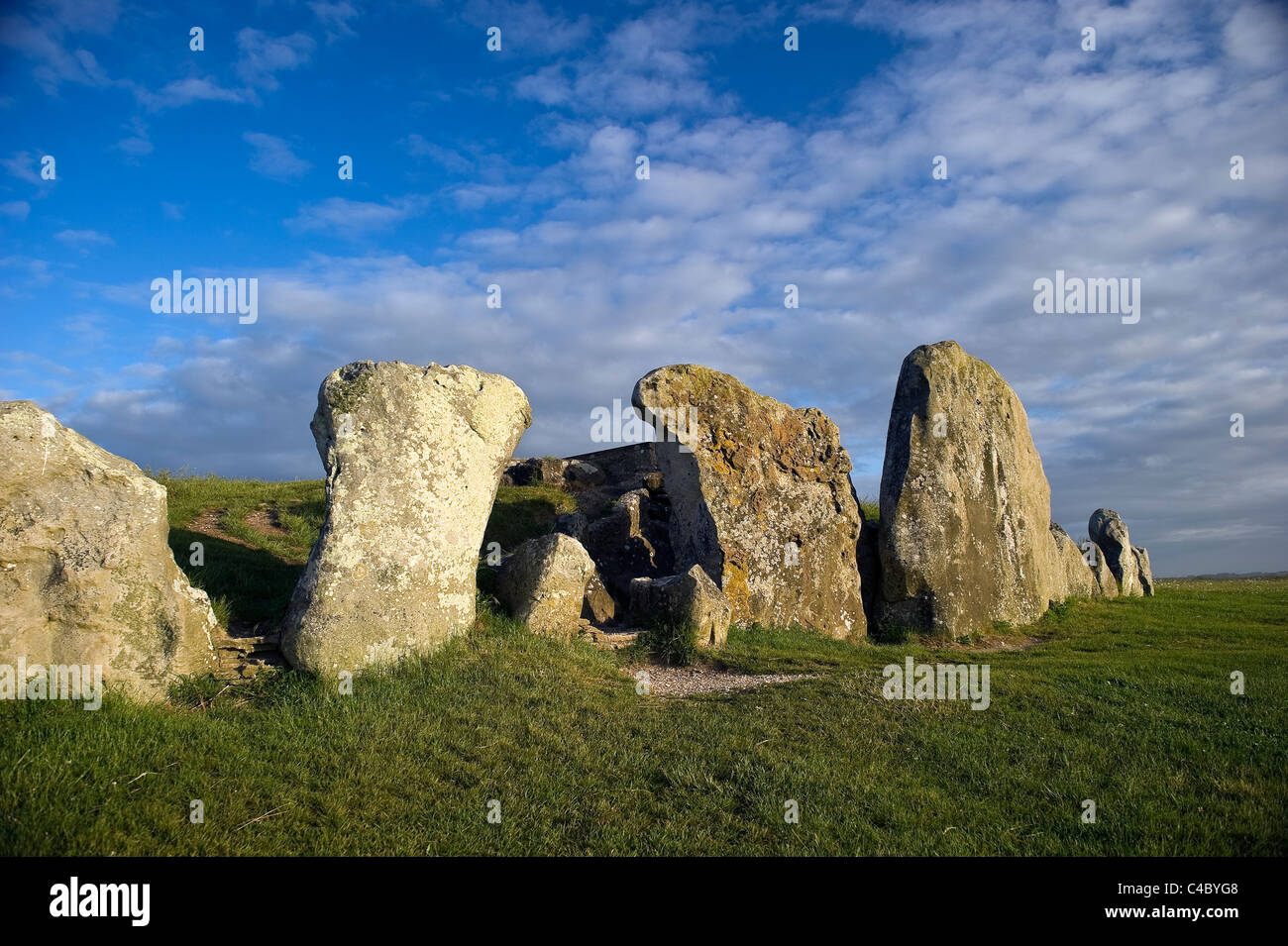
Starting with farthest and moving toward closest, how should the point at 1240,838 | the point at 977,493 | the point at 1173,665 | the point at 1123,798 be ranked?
the point at 977,493, the point at 1173,665, the point at 1123,798, the point at 1240,838

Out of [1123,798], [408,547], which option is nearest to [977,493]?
[1123,798]

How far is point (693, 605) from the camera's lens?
1179 centimetres

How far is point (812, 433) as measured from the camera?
1595cm

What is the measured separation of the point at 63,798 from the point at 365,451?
4.86 m

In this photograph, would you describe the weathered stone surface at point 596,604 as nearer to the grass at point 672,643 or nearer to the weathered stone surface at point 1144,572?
the grass at point 672,643

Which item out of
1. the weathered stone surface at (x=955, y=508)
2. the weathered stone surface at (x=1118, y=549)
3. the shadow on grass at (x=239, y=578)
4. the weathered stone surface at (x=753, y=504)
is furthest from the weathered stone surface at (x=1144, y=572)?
the shadow on grass at (x=239, y=578)

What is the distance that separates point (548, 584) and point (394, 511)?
8.41ft

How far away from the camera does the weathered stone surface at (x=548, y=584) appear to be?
10.8 meters

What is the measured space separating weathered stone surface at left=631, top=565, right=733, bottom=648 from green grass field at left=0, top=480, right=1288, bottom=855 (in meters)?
1.74

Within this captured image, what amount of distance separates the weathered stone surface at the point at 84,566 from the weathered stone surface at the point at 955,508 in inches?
484

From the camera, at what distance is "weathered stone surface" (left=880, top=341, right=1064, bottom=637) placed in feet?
50.0

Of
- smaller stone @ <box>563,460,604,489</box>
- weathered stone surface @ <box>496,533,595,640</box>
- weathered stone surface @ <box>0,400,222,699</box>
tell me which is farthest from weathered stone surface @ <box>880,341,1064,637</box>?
weathered stone surface @ <box>0,400,222,699</box>

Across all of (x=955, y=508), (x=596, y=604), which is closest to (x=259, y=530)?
(x=596, y=604)
